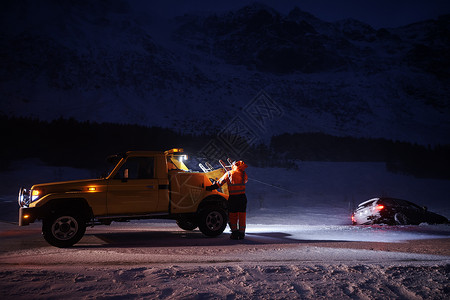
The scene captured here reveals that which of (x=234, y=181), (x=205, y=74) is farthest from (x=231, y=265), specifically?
(x=205, y=74)

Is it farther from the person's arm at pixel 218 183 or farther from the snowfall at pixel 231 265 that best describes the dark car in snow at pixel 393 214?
the person's arm at pixel 218 183

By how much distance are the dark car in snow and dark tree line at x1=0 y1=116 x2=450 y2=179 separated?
25810 millimetres

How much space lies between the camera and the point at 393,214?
13523 millimetres

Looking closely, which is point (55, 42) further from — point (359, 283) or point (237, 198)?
point (359, 283)

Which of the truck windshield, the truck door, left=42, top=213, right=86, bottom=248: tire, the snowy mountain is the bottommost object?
left=42, top=213, right=86, bottom=248: tire

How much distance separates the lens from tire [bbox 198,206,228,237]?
9.95 m

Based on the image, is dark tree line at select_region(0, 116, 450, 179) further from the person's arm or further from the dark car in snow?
the person's arm

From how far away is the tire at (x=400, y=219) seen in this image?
44.5 feet

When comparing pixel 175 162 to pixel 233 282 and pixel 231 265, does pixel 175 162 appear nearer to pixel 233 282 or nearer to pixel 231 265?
pixel 231 265

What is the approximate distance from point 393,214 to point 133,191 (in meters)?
9.29

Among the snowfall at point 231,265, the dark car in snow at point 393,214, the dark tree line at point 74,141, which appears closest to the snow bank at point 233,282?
the snowfall at point 231,265

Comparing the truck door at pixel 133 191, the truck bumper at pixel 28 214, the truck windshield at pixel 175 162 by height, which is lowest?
the truck bumper at pixel 28 214

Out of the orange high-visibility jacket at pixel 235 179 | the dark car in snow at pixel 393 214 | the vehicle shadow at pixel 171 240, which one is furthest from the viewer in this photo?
the dark car in snow at pixel 393 214

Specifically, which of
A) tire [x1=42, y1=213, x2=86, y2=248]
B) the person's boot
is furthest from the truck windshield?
tire [x1=42, y1=213, x2=86, y2=248]
